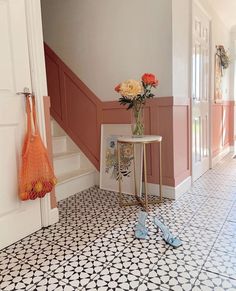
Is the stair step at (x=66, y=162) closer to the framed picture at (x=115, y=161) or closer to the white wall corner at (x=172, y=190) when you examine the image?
the framed picture at (x=115, y=161)

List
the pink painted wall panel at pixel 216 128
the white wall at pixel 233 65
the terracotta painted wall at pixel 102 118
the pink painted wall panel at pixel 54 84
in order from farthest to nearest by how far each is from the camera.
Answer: the white wall at pixel 233 65
the pink painted wall panel at pixel 216 128
the pink painted wall panel at pixel 54 84
the terracotta painted wall at pixel 102 118

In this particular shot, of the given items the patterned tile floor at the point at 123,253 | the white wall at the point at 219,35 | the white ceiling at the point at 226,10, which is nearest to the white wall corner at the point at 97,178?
the patterned tile floor at the point at 123,253

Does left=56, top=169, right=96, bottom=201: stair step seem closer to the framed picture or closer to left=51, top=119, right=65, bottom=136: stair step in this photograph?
the framed picture

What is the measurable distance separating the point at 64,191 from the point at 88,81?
135 centimetres

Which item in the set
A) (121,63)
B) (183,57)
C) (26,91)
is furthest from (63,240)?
(183,57)

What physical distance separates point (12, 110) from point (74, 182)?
128 cm

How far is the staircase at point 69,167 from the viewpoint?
9.14 ft

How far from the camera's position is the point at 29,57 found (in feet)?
6.33

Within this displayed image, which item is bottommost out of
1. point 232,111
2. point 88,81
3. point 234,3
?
point 232,111

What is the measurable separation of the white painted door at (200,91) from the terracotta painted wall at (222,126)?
46 cm


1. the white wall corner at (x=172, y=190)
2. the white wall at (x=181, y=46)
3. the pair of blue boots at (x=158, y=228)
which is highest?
the white wall at (x=181, y=46)

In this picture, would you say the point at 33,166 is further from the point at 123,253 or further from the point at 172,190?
the point at 172,190

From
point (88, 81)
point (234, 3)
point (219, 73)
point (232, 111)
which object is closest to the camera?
point (88, 81)

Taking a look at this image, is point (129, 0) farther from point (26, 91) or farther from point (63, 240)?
point (63, 240)
